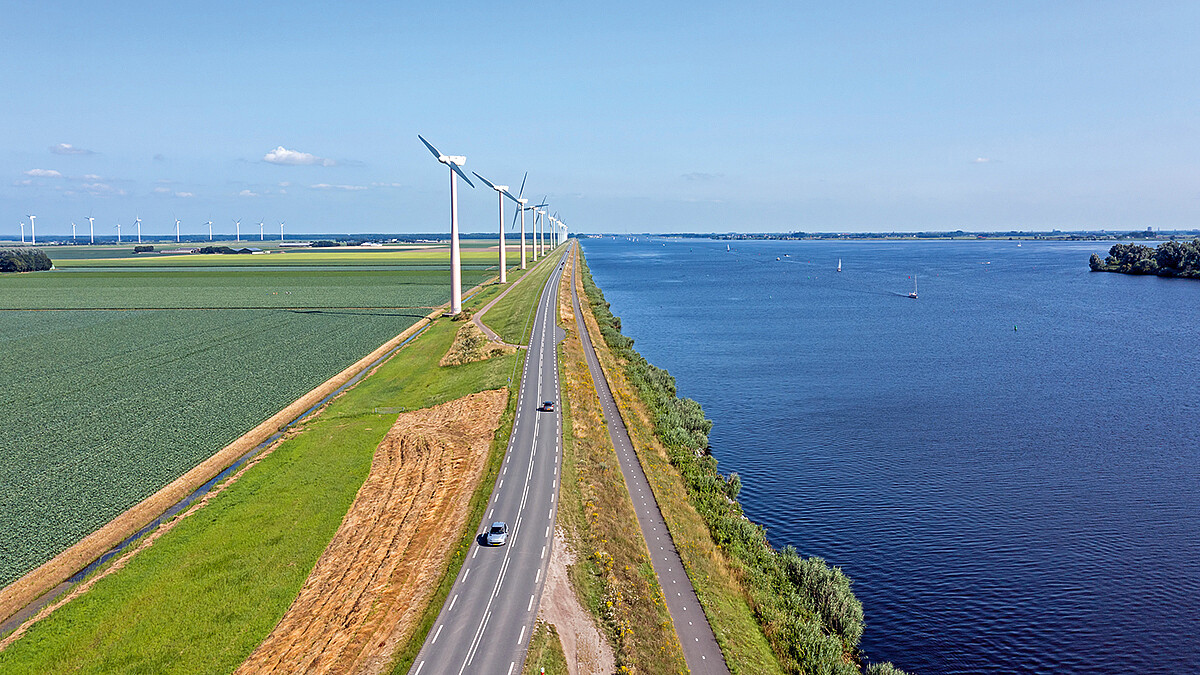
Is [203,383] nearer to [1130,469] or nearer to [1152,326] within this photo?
[1130,469]

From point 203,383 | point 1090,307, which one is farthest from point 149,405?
point 1090,307

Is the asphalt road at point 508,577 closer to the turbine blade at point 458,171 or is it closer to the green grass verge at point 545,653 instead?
the green grass verge at point 545,653

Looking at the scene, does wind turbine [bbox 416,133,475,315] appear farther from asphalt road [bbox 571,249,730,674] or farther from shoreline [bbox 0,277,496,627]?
asphalt road [bbox 571,249,730,674]

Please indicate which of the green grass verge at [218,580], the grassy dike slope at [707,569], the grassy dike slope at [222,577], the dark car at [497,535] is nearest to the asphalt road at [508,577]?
the dark car at [497,535]

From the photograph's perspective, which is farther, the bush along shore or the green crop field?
the green crop field

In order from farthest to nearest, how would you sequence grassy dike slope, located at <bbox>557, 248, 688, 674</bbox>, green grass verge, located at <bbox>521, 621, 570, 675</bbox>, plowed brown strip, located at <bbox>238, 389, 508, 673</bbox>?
plowed brown strip, located at <bbox>238, 389, 508, 673</bbox>
grassy dike slope, located at <bbox>557, 248, 688, 674</bbox>
green grass verge, located at <bbox>521, 621, 570, 675</bbox>

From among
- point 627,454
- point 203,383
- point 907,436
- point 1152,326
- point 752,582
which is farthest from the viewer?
point 1152,326

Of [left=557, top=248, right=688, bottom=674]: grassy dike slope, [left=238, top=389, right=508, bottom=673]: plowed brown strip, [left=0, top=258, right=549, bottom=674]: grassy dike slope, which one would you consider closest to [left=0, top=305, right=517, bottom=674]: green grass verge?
[left=0, top=258, right=549, bottom=674]: grassy dike slope
